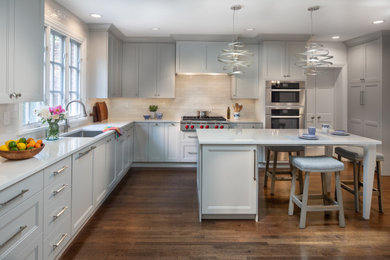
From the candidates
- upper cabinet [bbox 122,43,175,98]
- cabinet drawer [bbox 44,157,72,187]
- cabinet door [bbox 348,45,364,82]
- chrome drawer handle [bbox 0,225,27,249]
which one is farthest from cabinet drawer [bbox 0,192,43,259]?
cabinet door [bbox 348,45,364,82]

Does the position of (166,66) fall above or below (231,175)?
above

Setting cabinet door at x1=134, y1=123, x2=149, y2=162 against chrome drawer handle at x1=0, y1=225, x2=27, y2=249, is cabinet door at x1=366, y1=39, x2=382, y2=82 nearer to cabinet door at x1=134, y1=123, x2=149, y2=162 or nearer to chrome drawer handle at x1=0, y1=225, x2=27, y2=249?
cabinet door at x1=134, y1=123, x2=149, y2=162

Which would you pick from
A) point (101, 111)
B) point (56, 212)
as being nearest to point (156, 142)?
point (101, 111)

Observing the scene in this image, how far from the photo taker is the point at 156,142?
5539 mm

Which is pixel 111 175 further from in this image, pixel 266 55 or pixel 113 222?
pixel 266 55

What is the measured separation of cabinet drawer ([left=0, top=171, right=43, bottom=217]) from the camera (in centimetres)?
150

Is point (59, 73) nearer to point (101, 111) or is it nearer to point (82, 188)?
point (101, 111)

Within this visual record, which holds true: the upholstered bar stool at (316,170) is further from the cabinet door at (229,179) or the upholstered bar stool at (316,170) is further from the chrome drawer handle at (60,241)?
the chrome drawer handle at (60,241)

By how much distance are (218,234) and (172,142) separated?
294cm

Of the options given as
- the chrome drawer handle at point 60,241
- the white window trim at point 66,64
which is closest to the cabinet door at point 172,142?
the white window trim at point 66,64

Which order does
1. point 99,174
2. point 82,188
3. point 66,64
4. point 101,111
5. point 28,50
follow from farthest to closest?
point 101,111 < point 66,64 < point 99,174 < point 82,188 < point 28,50

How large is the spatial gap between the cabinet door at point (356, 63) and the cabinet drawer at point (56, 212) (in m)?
5.49

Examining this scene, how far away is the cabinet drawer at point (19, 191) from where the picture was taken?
1504 mm

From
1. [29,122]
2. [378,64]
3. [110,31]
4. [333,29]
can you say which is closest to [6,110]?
[29,122]
